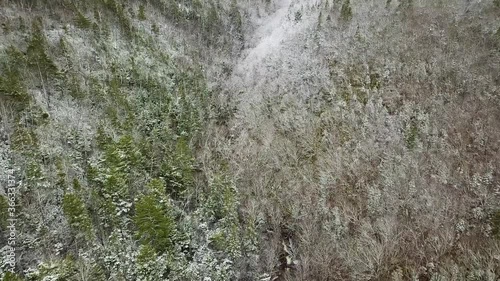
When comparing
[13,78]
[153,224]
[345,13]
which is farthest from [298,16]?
[153,224]

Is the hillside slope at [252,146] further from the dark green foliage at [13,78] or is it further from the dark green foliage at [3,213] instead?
the dark green foliage at [3,213]

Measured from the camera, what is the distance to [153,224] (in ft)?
54.5

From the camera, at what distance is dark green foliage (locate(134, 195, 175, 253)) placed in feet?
53.8

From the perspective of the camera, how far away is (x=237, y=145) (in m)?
26.4

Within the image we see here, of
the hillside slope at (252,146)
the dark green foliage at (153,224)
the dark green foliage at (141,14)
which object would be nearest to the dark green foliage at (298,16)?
the hillside slope at (252,146)

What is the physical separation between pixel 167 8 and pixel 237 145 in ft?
64.9

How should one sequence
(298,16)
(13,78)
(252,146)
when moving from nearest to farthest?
(13,78)
(252,146)
(298,16)

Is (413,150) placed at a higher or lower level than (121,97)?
lower

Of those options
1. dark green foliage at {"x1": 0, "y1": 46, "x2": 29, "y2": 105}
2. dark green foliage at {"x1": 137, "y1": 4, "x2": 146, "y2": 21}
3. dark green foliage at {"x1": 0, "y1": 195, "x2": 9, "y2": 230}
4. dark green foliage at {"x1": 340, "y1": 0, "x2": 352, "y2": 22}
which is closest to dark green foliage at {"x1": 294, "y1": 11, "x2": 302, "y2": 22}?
dark green foliage at {"x1": 340, "y1": 0, "x2": 352, "y2": 22}

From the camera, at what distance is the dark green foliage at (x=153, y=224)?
16.4m

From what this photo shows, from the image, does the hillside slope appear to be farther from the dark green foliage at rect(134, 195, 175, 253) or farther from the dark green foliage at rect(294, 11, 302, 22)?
the dark green foliage at rect(294, 11, 302, 22)

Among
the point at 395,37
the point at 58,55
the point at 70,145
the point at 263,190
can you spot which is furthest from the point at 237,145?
the point at 395,37

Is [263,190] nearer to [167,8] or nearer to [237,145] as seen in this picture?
[237,145]

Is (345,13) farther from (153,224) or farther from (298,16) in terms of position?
(153,224)
